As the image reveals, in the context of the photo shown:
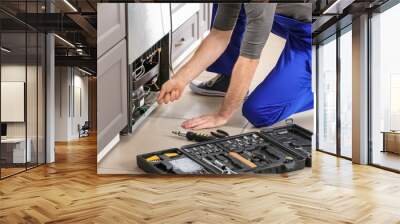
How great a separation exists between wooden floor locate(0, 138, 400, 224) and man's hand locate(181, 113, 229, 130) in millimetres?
766

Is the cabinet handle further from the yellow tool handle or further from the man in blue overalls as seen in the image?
the yellow tool handle

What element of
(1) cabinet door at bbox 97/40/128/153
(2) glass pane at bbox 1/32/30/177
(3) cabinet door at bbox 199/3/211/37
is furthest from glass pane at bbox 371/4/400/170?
(2) glass pane at bbox 1/32/30/177

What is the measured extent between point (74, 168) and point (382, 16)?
6085 mm

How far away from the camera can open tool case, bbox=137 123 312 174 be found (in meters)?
5.62

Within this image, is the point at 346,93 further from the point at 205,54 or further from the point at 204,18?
the point at 204,18

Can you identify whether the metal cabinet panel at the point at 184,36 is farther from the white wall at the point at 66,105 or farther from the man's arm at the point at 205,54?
the white wall at the point at 66,105

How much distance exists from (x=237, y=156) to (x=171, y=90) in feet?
4.51

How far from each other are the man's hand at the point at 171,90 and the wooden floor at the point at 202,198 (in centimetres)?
117

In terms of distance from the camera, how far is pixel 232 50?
5.79m

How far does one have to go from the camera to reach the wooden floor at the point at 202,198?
3.56m

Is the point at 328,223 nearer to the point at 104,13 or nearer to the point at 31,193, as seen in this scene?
the point at 31,193

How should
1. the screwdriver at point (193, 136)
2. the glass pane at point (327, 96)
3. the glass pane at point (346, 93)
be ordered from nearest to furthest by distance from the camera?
the screwdriver at point (193, 136) → the glass pane at point (346, 93) → the glass pane at point (327, 96)

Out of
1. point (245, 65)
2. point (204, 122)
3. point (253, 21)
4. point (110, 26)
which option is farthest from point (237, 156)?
point (110, 26)

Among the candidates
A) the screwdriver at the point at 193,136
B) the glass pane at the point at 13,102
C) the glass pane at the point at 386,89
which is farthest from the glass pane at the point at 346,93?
the glass pane at the point at 13,102
